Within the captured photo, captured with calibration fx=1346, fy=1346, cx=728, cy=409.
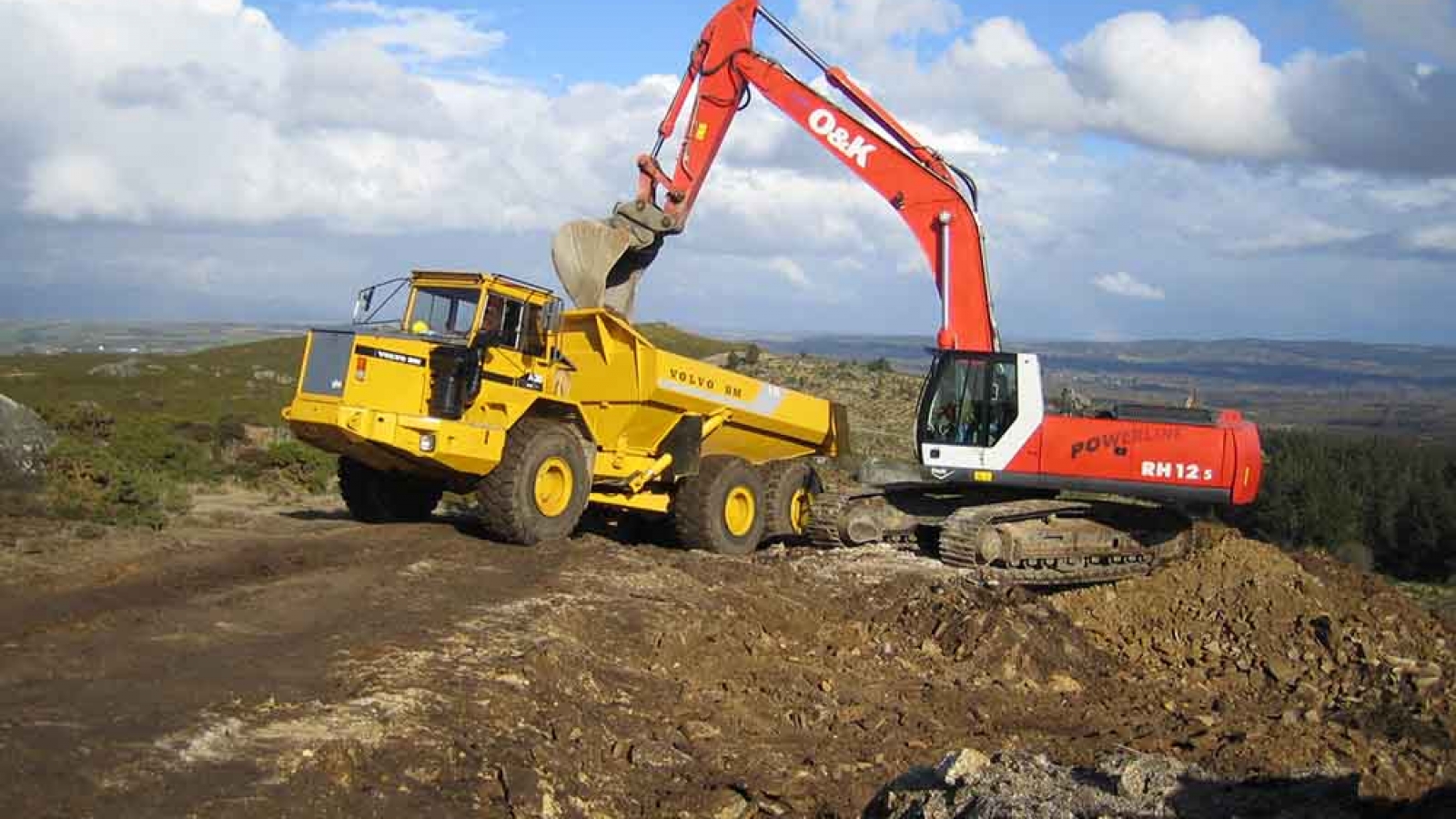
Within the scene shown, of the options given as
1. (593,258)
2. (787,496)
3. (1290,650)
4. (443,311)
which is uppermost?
(593,258)

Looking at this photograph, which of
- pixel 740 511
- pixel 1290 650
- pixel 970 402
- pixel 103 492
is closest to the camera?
pixel 1290 650

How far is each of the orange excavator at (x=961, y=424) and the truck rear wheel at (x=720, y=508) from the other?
856 millimetres

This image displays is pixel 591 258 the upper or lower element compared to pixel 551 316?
upper

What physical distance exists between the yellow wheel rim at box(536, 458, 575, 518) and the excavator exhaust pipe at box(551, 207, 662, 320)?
2265mm

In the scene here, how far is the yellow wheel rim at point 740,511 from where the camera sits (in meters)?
14.7

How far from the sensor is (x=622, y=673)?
905 centimetres

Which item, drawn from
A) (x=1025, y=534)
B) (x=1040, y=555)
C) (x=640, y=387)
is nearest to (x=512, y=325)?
(x=640, y=387)

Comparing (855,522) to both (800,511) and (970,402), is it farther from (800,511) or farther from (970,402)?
(970,402)

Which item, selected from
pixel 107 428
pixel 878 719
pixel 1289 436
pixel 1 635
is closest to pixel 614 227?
pixel 878 719

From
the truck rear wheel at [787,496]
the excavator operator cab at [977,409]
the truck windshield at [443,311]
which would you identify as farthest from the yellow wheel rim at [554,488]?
the excavator operator cab at [977,409]

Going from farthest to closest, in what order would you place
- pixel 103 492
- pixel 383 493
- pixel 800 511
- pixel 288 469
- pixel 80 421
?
pixel 80 421 → pixel 288 469 → pixel 800 511 → pixel 103 492 → pixel 383 493

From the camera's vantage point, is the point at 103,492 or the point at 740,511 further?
the point at 740,511

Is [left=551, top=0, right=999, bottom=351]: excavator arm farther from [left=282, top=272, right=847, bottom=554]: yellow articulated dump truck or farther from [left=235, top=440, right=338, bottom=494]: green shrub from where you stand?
[left=235, top=440, right=338, bottom=494]: green shrub

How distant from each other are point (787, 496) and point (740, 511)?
0.66 metres
